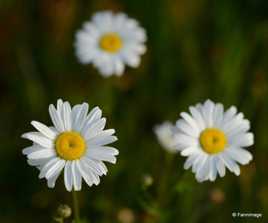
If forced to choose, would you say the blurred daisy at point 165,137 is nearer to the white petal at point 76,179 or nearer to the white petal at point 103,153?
the white petal at point 103,153

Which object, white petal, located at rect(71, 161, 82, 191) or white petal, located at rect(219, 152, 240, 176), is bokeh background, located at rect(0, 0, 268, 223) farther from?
white petal, located at rect(71, 161, 82, 191)

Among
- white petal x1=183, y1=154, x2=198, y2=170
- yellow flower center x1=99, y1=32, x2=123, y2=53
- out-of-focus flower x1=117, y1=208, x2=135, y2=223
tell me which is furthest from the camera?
yellow flower center x1=99, y1=32, x2=123, y2=53

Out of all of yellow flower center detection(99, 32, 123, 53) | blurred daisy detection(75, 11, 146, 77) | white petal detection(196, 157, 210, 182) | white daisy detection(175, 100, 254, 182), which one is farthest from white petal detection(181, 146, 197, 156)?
yellow flower center detection(99, 32, 123, 53)

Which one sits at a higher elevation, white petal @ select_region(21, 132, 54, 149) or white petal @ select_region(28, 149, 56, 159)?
white petal @ select_region(21, 132, 54, 149)

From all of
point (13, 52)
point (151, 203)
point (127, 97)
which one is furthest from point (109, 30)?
point (151, 203)

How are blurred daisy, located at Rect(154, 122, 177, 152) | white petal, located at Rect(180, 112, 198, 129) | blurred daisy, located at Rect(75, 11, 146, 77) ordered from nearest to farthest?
1. white petal, located at Rect(180, 112, 198, 129)
2. blurred daisy, located at Rect(154, 122, 177, 152)
3. blurred daisy, located at Rect(75, 11, 146, 77)

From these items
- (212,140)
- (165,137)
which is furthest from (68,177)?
(165,137)
